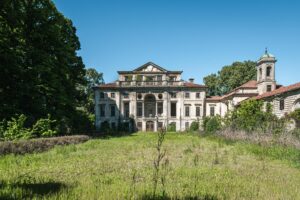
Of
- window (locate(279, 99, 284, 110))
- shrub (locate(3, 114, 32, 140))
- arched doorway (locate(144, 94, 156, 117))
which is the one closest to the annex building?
arched doorway (locate(144, 94, 156, 117))

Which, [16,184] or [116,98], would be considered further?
[116,98]

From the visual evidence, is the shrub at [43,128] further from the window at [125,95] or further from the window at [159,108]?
the window at [159,108]

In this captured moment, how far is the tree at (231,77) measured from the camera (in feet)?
198

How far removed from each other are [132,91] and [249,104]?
77.1 ft

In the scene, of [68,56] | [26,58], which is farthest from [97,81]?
[26,58]

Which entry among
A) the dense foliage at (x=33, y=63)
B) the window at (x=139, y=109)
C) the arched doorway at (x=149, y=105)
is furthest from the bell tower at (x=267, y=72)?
the dense foliage at (x=33, y=63)

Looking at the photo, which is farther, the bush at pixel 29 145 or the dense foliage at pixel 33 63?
the dense foliage at pixel 33 63

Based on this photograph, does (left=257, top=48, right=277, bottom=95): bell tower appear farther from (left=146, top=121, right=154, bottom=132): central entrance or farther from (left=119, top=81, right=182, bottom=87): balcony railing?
(left=146, top=121, right=154, bottom=132): central entrance

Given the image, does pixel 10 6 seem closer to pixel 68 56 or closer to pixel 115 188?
pixel 68 56

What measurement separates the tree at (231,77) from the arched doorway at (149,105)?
22493 mm

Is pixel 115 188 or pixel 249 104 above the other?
pixel 249 104

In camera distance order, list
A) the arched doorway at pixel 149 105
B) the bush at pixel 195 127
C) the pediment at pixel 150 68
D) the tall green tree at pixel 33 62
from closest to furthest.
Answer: the tall green tree at pixel 33 62
the bush at pixel 195 127
the pediment at pixel 150 68
the arched doorway at pixel 149 105

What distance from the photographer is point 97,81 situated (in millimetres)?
61344

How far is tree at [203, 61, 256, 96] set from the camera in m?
60.3
